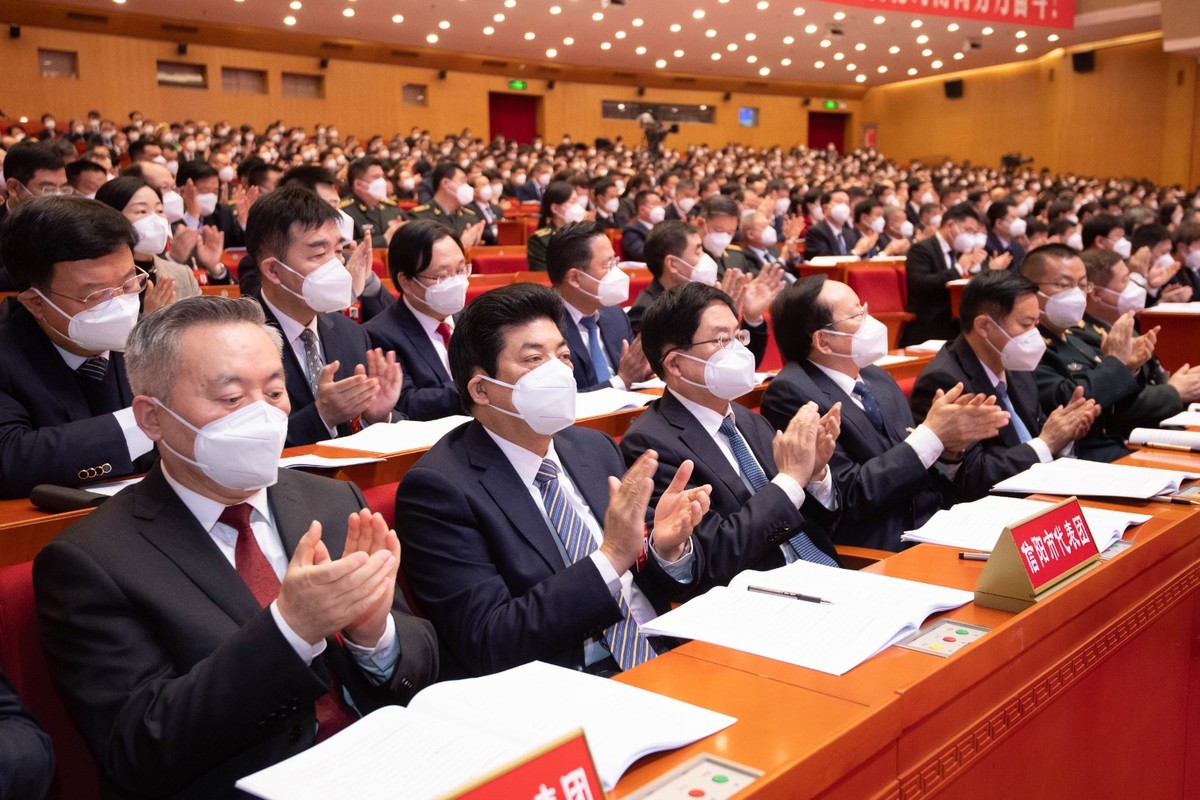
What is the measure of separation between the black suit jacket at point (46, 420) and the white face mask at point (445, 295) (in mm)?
1091

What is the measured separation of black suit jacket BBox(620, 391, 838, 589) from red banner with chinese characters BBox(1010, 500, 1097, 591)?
516 mm

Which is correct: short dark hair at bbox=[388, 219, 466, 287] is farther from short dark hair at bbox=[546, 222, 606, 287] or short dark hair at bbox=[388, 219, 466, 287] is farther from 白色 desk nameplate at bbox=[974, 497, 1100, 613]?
白色 desk nameplate at bbox=[974, 497, 1100, 613]

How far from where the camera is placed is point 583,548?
173 cm

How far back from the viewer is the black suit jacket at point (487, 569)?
156 cm

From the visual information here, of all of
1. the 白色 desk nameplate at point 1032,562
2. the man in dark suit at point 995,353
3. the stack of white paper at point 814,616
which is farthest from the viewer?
the man in dark suit at point 995,353

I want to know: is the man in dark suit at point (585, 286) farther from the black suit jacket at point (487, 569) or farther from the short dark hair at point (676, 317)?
the black suit jacket at point (487, 569)

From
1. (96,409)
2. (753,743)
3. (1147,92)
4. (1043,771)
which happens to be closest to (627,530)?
(753,743)

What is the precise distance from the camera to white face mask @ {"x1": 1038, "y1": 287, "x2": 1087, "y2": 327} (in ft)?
11.0

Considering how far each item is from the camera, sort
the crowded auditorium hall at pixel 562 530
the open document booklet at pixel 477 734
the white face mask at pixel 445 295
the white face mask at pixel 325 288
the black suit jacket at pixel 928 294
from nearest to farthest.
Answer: the open document booklet at pixel 477 734, the crowded auditorium hall at pixel 562 530, the white face mask at pixel 325 288, the white face mask at pixel 445 295, the black suit jacket at pixel 928 294

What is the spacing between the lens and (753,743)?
1059 mm

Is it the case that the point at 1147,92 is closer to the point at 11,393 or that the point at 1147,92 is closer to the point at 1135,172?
the point at 1135,172

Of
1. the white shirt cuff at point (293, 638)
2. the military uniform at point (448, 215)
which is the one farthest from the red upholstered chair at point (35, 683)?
the military uniform at point (448, 215)

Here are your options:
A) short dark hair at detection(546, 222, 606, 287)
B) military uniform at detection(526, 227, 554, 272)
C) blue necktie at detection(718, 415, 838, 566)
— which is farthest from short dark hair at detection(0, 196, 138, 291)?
military uniform at detection(526, 227, 554, 272)

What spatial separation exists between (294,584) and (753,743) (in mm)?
527
